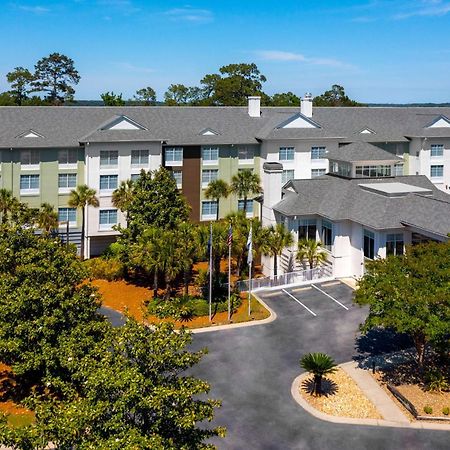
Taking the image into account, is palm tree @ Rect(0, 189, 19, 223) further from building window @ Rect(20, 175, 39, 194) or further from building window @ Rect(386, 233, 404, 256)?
building window @ Rect(386, 233, 404, 256)

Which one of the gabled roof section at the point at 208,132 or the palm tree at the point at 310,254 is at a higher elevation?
the gabled roof section at the point at 208,132

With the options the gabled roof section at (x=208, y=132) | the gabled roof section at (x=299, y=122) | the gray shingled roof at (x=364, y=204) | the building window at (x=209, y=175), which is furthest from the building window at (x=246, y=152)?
the gray shingled roof at (x=364, y=204)

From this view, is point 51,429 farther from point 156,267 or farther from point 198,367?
point 156,267

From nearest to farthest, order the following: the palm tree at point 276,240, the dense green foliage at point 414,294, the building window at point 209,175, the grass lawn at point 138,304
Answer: the dense green foliage at point 414,294 → the grass lawn at point 138,304 → the palm tree at point 276,240 → the building window at point 209,175

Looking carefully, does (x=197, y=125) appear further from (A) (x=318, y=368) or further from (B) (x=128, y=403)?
(B) (x=128, y=403)

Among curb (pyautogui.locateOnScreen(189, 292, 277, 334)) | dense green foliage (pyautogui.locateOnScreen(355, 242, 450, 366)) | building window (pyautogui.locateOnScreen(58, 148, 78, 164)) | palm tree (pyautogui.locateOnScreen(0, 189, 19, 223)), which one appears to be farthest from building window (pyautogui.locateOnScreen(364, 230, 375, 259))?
building window (pyautogui.locateOnScreen(58, 148, 78, 164))

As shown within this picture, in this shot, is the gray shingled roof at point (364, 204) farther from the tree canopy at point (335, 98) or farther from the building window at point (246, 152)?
the tree canopy at point (335, 98)
